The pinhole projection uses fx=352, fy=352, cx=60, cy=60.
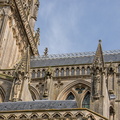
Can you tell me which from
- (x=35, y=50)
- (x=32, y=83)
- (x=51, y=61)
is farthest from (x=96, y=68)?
(x=35, y=50)

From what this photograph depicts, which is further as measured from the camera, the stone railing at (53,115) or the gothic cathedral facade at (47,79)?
the gothic cathedral facade at (47,79)

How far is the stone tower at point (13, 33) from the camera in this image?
2758cm

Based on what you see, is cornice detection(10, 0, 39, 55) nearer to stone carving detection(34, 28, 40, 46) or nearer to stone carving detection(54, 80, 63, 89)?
stone carving detection(34, 28, 40, 46)

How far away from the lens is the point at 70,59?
27875mm

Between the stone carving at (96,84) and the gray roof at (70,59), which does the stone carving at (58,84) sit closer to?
the gray roof at (70,59)

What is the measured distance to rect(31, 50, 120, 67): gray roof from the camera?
26862 mm

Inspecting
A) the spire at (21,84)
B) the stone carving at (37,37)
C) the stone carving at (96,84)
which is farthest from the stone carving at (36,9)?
the stone carving at (96,84)

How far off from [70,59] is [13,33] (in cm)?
546

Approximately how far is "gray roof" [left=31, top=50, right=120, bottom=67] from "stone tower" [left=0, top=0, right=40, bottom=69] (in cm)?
187

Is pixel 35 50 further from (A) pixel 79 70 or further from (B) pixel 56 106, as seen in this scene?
(B) pixel 56 106

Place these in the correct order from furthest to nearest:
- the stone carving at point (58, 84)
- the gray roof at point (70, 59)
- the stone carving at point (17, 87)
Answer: the gray roof at point (70, 59) < the stone carving at point (58, 84) < the stone carving at point (17, 87)

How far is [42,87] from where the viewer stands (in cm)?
2364

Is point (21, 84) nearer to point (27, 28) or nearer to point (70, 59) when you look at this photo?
point (70, 59)

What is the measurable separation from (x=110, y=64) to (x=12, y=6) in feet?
34.1
